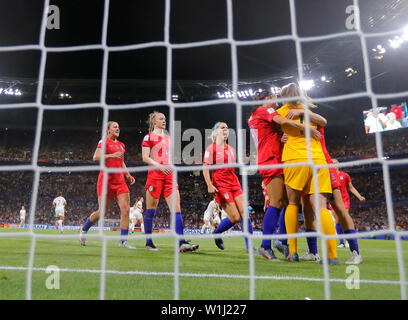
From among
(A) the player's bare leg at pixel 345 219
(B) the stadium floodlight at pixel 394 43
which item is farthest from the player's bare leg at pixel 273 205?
(B) the stadium floodlight at pixel 394 43

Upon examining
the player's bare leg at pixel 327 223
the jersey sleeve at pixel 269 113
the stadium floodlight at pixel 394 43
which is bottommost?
the player's bare leg at pixel 327 223

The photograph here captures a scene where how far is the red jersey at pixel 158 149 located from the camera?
4529mm

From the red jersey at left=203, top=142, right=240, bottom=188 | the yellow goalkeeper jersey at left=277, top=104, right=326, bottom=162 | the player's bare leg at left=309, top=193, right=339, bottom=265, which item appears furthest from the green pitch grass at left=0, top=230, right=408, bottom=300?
the red jersey at left=203, top=142, right=240, bottom=188

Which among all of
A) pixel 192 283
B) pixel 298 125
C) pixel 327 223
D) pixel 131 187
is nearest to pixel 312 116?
pixel 298 125

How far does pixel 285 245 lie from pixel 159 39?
14.3 meters

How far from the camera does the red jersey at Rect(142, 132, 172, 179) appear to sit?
4.53 metres

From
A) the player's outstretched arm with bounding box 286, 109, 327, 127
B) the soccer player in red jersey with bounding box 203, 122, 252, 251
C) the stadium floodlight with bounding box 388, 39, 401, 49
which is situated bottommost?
the soccer player in red jersey with bounding box 203, 122, 252, 251

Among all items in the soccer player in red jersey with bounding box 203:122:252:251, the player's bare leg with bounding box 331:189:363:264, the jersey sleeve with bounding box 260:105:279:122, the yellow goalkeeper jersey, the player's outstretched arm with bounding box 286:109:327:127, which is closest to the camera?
the player's outstretched arm with bounding box 286:109:327:127

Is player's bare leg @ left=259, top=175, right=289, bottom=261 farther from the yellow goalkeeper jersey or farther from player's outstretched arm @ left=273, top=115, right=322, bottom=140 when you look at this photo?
player's outstretched arm @ left=273, top=115, right=322, bottom=140

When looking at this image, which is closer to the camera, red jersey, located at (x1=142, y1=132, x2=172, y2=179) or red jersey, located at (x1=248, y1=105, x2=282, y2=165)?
red jersey, located at (x1=248, y1=105, x2=282, y2=165)

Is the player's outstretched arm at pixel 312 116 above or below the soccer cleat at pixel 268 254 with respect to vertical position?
above

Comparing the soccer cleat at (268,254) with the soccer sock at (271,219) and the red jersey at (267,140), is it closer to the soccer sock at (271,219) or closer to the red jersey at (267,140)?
the soccer sock at (271,219)

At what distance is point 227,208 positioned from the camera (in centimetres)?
441

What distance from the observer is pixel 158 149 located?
15.3 ft
